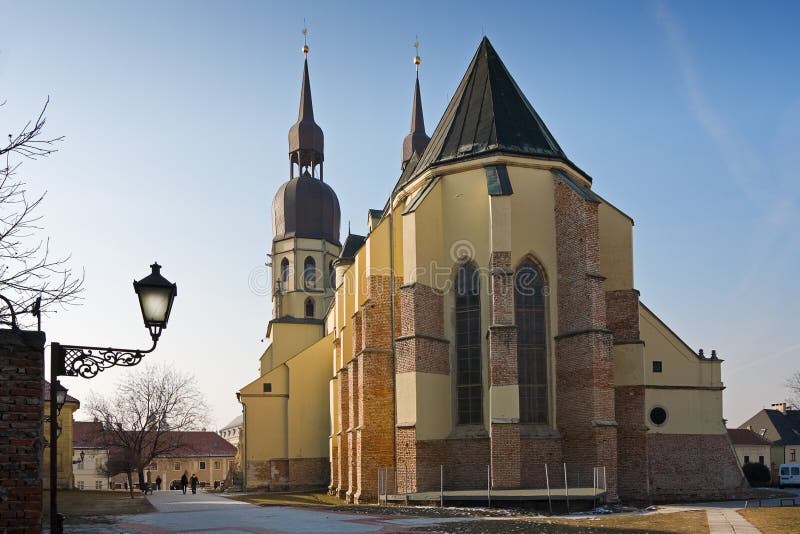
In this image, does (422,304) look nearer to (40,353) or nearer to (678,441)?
(678,441)

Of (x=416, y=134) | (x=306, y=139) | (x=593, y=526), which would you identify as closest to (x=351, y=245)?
(x=306, y=139)

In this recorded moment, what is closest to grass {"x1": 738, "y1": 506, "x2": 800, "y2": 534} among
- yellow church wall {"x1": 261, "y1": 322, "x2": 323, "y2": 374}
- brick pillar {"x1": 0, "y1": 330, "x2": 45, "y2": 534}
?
brick pillar {"x1": 0, "y1": 330, "x2": 45, "y2": 534}

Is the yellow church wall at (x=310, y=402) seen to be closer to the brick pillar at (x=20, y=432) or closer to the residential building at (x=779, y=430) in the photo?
the brick pillar at (x=20, y=432)

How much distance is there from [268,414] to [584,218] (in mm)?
22607

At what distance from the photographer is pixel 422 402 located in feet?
82.9

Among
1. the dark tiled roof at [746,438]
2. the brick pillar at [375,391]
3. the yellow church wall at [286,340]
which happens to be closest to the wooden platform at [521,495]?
the brick pillar at [375,391]

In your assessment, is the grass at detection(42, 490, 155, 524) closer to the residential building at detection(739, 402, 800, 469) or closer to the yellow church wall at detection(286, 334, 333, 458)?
the yellow church wall at detection(286, 334, 333, 458)

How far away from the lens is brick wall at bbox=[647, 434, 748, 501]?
28219 mm

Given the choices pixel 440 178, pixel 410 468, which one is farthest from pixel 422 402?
pixel 440 178

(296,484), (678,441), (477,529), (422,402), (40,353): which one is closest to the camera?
→ (40,353)

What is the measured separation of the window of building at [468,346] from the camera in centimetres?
2581

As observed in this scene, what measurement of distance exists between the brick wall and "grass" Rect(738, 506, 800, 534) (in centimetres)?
878

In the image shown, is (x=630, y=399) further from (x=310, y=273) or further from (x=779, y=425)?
(x=779, y=425)

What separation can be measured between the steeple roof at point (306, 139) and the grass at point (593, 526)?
3989 cm
